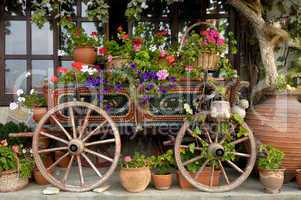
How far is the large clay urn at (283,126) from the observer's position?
4.21 metres

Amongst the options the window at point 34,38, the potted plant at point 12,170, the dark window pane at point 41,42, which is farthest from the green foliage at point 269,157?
the dark window pane at point 41,42

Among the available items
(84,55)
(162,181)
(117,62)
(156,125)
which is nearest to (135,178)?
(162,181)

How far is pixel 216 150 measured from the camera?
Result: 13.3 feet

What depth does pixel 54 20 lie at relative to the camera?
518 cm

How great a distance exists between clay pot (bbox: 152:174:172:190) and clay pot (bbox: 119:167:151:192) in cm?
14

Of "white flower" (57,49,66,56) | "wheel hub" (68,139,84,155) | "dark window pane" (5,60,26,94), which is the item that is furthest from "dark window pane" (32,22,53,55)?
"wheel hub" (68,139,84,155)

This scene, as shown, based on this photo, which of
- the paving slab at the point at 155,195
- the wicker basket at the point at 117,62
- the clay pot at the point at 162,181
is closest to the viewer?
the paving slab at the point at 155,195

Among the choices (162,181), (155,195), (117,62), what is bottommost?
(155,195)

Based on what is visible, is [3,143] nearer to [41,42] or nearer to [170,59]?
[41,42]

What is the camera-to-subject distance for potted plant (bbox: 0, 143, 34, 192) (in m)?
3.97

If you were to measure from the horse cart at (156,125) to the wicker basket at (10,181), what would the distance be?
0.98 feet

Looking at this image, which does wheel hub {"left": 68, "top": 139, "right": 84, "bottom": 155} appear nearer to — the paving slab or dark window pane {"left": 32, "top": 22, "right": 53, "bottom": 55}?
the paving slab

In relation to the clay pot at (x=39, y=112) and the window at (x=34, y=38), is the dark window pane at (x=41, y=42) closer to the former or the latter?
the window at (x=34, y=38)

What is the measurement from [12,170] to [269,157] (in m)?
2.82
